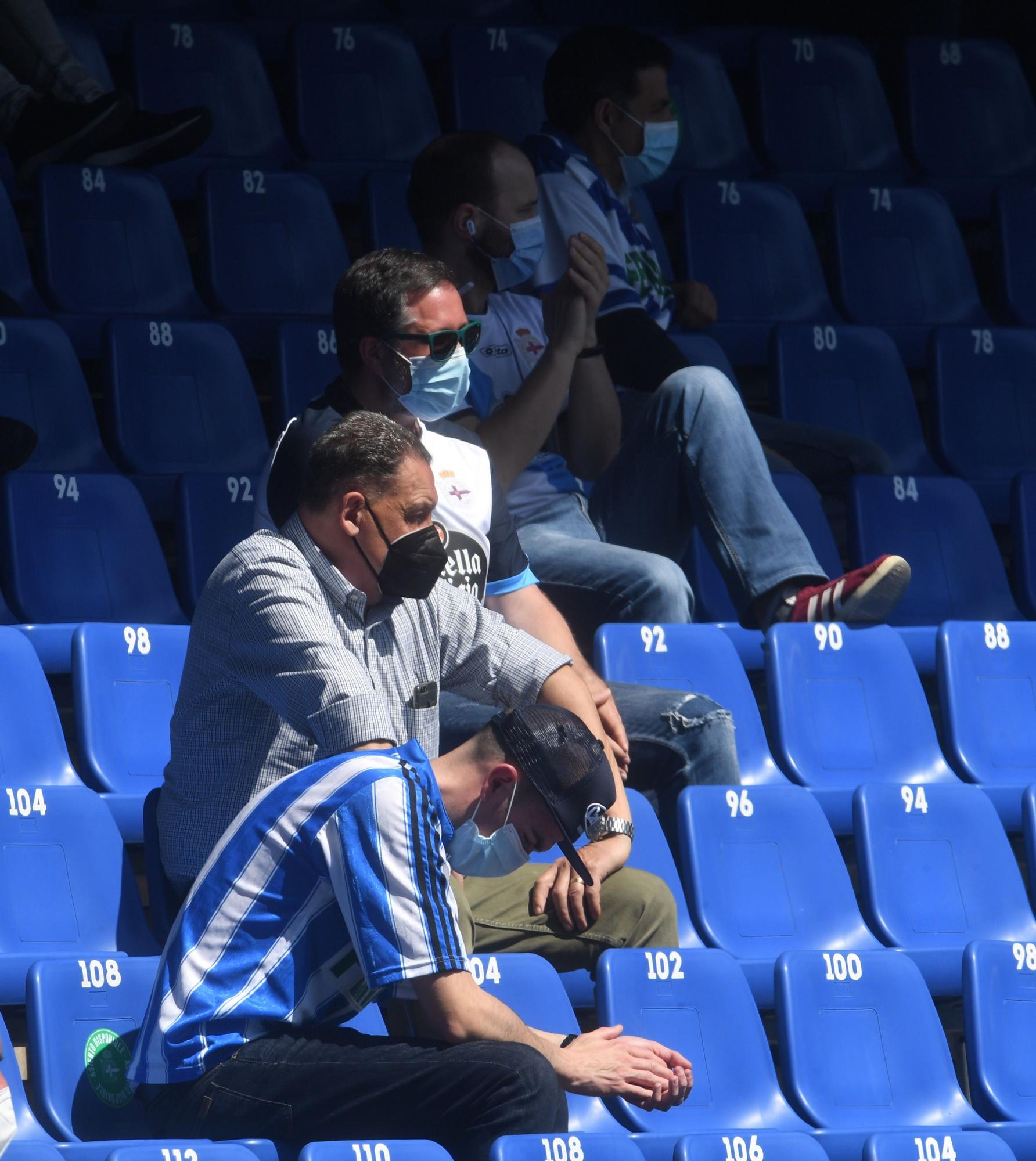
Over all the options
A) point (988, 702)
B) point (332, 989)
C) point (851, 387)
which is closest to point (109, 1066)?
point (332, 989)

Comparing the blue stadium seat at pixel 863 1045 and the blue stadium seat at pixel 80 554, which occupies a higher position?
the blue stadium seat at pixel 80 554

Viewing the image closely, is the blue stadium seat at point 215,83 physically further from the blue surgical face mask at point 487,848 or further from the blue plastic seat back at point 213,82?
the blue surgical face mask at point 487,848

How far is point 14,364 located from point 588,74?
50.9 inches

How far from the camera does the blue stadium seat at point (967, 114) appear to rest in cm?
591

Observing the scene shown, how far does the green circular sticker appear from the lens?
2.61 m

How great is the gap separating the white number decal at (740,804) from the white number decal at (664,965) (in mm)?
437

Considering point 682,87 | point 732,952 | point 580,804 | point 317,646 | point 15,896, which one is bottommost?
point 732,952

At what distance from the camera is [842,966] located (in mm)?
3158

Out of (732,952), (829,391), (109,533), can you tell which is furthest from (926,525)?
(109,533)

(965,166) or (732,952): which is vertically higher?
(965,166)

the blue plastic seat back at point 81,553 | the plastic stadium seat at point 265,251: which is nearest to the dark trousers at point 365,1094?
the blue plastic seat back at point 81,553

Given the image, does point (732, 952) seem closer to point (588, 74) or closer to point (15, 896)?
point (15, 896)

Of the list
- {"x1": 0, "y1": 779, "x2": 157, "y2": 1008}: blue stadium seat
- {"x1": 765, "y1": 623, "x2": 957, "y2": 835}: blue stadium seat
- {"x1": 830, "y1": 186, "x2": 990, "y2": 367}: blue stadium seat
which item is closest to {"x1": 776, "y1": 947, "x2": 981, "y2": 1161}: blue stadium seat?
{"x1": 765, "y1": 623, "x2": 957, "y2": 835}: blue stadium seat

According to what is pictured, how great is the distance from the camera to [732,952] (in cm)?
334
